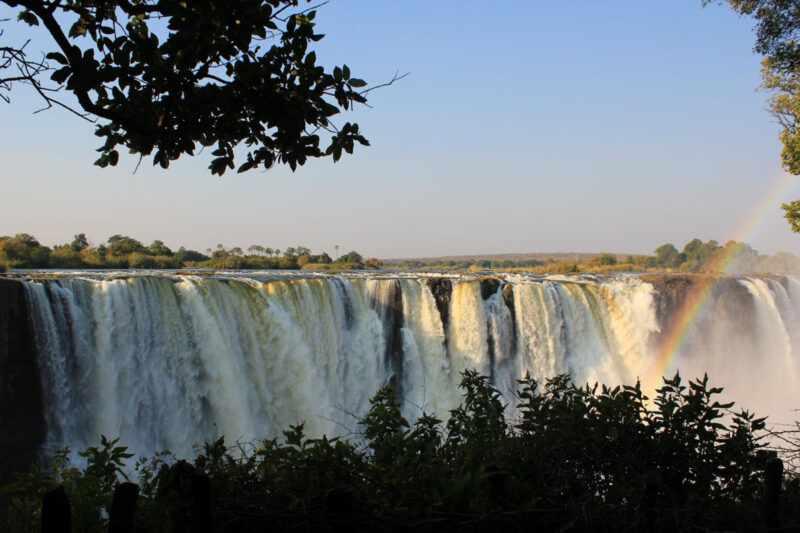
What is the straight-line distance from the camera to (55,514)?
1625mm

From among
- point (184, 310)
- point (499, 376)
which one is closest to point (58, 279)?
point (184, 310)


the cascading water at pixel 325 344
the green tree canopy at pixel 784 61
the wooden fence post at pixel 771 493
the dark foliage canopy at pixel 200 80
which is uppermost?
the green tree canopy at pixel 784 61

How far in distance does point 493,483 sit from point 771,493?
3.58ft

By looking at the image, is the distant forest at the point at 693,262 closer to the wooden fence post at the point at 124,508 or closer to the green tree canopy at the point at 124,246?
the green tree canopy at the point at 124,246

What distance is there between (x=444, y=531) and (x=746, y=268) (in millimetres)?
49642

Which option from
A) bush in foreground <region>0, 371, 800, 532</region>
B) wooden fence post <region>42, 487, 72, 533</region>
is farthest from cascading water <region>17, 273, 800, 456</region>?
wooden fence post <region>42, 487, 72, 533</region>

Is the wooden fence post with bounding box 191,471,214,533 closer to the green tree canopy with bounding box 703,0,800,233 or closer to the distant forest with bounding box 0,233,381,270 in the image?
the green tree canopy with bounding box 703,0,800,233

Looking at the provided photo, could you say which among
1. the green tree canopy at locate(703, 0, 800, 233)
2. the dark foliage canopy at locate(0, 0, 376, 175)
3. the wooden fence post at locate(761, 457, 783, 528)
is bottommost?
the wooden fence post at locate(761, 457, 783, 528)

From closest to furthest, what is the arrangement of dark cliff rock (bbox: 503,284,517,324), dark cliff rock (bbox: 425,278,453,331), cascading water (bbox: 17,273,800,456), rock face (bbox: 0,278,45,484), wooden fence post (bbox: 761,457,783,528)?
1. wooden fence post (bbox: 761,457,783,528)
2. rock face (bbox: 0,278,45,484)
3. cascading water (bbox: 17,273,800,456)
4. dark cliff rock (bbox: 425,278,453,331)
5. dark cliff rock (bbox: 503,284,517,324)

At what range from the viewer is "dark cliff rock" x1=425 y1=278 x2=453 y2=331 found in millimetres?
17578

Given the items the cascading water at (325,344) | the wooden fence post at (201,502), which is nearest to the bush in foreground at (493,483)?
the wooden fence post at (201,502)

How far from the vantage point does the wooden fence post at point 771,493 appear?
2.09 metres

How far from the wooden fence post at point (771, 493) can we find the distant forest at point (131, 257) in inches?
898

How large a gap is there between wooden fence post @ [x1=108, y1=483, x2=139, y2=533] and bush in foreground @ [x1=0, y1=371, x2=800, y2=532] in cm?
12
